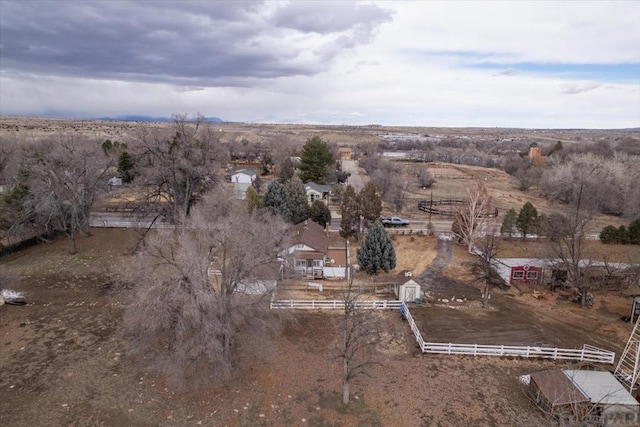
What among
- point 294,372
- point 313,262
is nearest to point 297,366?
point 294,372

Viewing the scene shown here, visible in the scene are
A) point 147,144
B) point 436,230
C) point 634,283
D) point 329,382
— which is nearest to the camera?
point 329,382

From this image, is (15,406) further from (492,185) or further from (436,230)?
(492,185)

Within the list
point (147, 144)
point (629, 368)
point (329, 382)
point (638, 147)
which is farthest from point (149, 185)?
point (638, 147)

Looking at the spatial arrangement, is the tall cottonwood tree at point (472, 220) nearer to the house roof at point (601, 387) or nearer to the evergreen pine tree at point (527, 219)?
the evergreen pine tree at point (527, 219)

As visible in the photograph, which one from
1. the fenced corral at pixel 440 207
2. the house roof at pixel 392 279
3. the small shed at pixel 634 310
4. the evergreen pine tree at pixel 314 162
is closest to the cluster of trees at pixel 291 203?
the house roof at pixel 392 279

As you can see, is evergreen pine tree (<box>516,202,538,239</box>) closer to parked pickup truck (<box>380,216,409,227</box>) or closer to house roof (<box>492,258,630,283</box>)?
house roof (<box>492,258,630,283</box>)

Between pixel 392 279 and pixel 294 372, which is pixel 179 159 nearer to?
pixel 392 279
